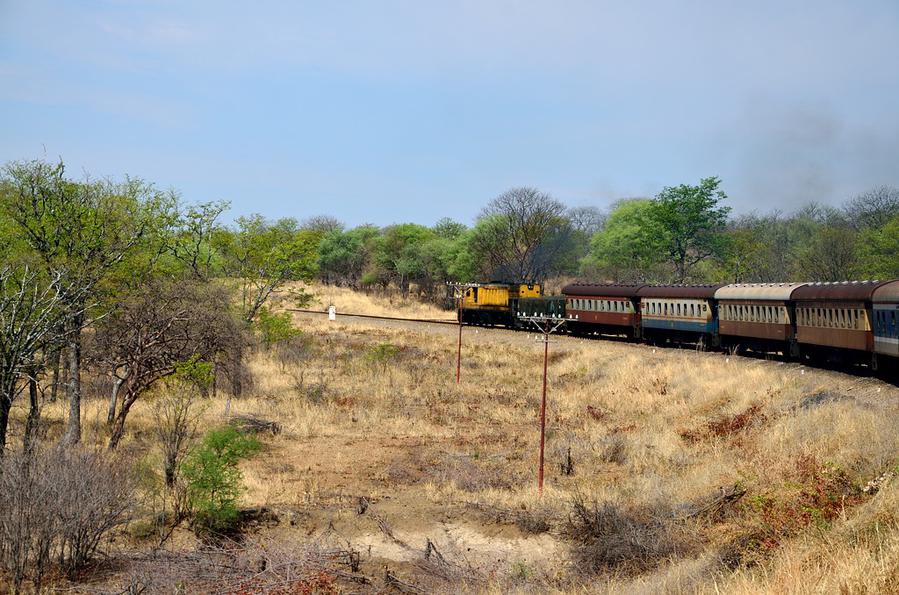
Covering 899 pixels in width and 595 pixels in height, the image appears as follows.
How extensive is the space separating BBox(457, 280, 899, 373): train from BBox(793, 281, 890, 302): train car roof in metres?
0.04

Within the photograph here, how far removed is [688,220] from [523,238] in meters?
17.5

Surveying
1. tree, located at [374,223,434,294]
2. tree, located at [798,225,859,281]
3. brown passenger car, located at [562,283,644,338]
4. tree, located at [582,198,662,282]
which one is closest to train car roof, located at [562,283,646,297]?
brown passenger car, located at [562,283,644,338]

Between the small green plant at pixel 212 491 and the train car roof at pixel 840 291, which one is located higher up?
the train car roof at pixel 840 291

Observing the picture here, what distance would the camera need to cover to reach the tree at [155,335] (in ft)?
78.8

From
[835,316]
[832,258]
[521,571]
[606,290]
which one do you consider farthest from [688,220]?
[521,571]

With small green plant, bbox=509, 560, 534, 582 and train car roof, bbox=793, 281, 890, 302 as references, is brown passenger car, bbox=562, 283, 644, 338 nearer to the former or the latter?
train car roof, bbox=793, 281, 890, 302

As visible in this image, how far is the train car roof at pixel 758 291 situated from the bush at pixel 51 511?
2653 cm

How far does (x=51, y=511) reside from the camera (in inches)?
547

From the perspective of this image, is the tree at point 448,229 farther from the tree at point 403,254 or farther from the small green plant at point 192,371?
the small green plant at point 192,371

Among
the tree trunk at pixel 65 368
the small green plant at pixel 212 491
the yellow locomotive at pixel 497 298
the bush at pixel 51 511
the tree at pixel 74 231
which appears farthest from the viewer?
the yellow locomotive at pixel 497 298

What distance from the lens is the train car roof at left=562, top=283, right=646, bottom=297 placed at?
44.7 meters

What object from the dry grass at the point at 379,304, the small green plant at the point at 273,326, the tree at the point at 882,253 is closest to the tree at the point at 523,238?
the dry grass at the point at 379,304

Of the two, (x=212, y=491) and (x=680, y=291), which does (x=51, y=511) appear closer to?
(x=212, y=491)

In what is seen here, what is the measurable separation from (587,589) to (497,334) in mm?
40487
